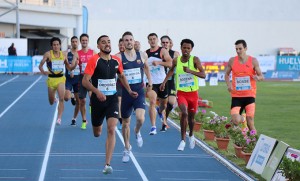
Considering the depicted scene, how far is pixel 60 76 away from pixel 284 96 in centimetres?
1658

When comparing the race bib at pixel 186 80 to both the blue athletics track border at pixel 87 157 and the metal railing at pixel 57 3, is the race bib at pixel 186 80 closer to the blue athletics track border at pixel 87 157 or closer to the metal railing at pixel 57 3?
the blue athletics track border at pixel 87 157

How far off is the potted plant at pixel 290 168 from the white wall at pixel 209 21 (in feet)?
191

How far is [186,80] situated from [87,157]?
2241 millimetres

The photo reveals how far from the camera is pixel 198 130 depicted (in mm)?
18656

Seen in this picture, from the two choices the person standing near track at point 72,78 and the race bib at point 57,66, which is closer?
the race bib at point 57,66

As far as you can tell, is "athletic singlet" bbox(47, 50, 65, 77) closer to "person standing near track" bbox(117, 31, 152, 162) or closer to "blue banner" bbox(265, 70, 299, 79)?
"person standing near track" bbox(117, 31, 152, 162)

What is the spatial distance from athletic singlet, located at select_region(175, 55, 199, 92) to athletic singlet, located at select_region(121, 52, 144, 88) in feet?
2.28

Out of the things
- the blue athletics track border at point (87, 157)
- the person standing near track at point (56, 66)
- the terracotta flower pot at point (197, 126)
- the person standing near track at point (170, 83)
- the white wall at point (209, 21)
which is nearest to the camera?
the blue athletics track border at point (87, 157)

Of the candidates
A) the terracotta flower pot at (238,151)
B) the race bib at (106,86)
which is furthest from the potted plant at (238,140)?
the race bib at (106,86)

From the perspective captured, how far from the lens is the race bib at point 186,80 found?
46.0ft

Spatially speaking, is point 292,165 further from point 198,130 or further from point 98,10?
point 98,10

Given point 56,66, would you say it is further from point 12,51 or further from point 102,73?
point 12,51

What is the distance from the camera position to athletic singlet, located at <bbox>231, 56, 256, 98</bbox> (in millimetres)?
14492

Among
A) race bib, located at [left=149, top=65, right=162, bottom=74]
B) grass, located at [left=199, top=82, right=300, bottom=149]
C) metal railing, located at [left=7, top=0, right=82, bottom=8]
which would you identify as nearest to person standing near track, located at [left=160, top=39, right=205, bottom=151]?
grass, located at [left=199, top=82, right=300, bottom=149]
